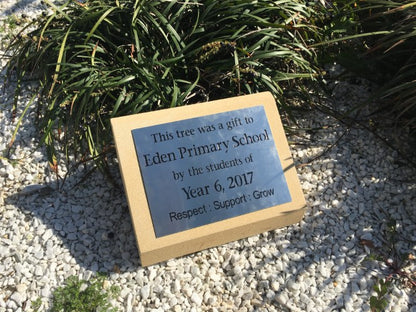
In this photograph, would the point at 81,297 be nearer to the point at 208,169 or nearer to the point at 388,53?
the point at 208,169

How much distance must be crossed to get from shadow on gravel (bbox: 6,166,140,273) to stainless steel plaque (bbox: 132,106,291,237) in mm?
378

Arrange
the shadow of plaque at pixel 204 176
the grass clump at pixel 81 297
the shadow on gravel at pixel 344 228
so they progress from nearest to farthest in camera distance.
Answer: the grass clump at pixel 81 297 → the shadow of plaque at pixel 204 176 → the shadow on gravel at pixel 344 228

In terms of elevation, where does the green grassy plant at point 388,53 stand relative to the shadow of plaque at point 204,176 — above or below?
above

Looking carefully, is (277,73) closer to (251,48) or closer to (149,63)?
(251,48)

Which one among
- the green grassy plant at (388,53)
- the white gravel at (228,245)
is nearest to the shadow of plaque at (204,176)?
the white gravel at (228,245)

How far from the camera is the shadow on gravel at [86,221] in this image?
2.50 metres

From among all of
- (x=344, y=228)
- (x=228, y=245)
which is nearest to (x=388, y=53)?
(x=344, y=228)

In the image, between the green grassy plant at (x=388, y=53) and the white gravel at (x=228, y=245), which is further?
the green grassy plant at (x=388, y=53)

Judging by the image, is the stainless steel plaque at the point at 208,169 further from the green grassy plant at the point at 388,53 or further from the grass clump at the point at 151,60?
the green grassy plant at the point at 388,53

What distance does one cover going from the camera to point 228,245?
262 centimetres

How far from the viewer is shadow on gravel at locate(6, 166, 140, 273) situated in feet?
8.20

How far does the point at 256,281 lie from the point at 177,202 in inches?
24.7

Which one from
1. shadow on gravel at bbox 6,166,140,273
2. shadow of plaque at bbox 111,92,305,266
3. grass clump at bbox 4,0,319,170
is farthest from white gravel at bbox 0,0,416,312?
grass clump at bbox 4,0,319,170

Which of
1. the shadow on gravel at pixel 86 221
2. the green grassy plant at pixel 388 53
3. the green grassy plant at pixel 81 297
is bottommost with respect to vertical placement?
the green grassy plant at pixel 81 297
